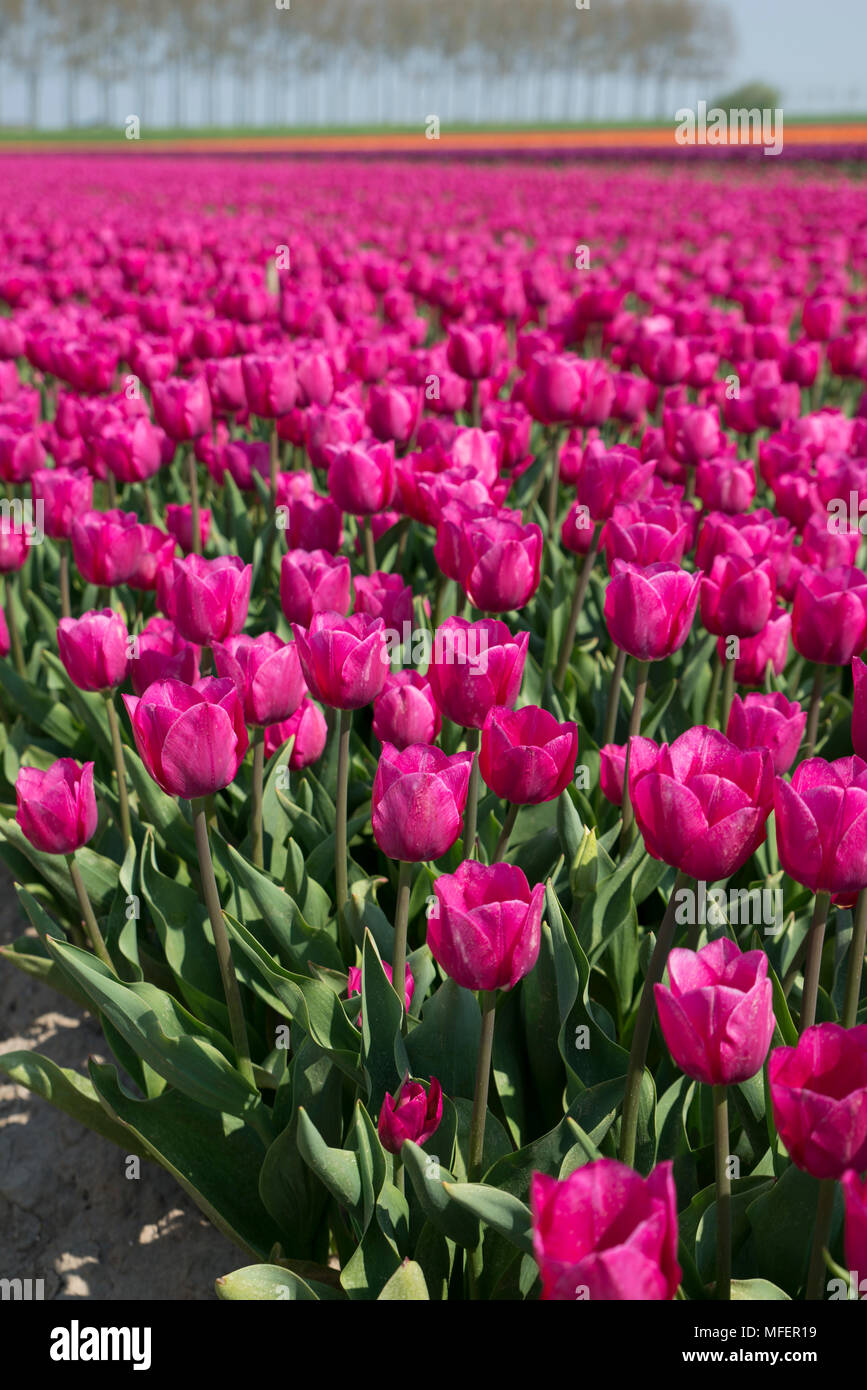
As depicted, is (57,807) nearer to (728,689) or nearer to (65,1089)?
(65,1089)

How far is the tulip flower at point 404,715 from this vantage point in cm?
181

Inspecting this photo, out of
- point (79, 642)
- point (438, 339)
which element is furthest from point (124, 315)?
point (79, 642)

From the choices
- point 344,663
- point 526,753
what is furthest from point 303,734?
point 526,753

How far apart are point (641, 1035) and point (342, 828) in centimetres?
71

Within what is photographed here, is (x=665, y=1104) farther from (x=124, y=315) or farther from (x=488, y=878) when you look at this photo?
(x=124, y=315)

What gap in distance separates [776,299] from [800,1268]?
184 inches

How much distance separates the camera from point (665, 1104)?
1736 millimetres

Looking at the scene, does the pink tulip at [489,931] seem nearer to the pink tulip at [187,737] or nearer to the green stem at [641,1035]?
the green stem at [641,1035]

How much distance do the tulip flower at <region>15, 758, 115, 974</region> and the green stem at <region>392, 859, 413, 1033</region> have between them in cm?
49

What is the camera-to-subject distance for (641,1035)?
146cm

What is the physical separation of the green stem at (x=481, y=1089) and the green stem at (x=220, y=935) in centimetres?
43

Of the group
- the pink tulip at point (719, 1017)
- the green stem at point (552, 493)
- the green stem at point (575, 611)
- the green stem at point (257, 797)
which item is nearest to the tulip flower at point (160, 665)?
the green stem at point (257, 797)

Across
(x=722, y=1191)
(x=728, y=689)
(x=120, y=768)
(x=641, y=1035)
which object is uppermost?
(x=728, y=689)

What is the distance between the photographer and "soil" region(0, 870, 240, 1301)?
218 cm
